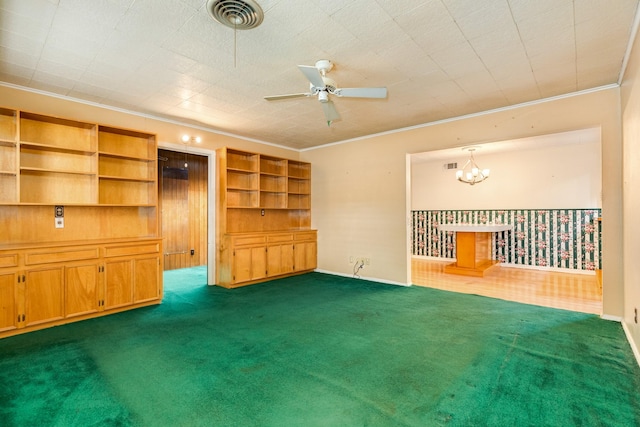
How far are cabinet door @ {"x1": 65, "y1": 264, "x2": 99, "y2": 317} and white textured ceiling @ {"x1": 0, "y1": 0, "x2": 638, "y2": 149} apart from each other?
2082 millimetres

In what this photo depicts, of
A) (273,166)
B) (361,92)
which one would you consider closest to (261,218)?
(273,166)

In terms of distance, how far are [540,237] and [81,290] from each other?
8.08 m

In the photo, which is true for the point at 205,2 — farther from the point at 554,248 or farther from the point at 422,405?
the point at 554,248

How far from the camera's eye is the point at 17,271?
3.06 meters

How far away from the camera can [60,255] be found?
3326mm

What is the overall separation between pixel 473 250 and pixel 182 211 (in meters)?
6.19

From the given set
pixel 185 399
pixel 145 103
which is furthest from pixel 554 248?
pixel 145 103

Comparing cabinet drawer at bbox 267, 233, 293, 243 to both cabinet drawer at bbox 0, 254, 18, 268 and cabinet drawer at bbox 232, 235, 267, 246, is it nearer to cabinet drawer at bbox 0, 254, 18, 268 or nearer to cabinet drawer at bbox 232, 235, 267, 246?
cabinet drawer at bbox 232, 235, 267, 246

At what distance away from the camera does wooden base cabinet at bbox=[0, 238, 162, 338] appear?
10.0 ft

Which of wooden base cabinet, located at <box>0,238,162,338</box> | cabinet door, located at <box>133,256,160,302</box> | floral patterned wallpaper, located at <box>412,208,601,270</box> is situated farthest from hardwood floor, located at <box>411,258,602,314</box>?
wooden base cabinet, located at <box>0,238,162,338</box>

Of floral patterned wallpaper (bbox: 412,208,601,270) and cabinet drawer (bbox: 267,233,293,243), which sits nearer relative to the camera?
cabinet drawer (bbox: 267,233,293,243)

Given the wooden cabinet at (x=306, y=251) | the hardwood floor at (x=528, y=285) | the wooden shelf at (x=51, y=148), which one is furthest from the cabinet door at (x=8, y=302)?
the hardwood floor at (x=528, y=285)

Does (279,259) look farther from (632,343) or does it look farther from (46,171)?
(632,343)

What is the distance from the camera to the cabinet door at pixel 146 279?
391 cm
